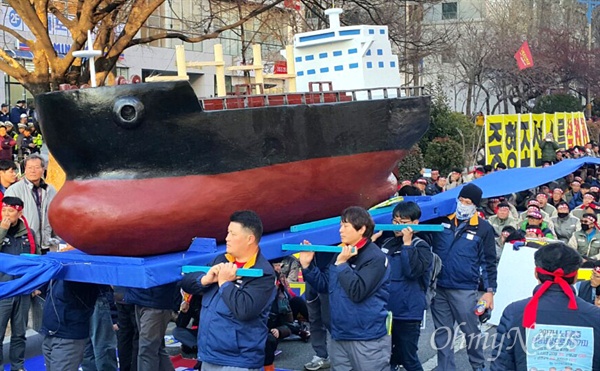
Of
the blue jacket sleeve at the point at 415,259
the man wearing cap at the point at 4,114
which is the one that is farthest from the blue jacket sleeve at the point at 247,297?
the man wearing cap at the point at 4,114

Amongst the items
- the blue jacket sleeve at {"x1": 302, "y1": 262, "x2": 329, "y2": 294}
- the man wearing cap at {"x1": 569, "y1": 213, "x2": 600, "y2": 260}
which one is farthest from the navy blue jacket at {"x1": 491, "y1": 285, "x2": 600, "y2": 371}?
the man wearing cap at {"x1": 569, "y1": 213, "x2": 600, "y2": 260}

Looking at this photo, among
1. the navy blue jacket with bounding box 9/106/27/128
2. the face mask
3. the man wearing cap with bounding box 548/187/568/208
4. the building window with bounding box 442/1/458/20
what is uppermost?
the building window with bounding box 442/1/458/20

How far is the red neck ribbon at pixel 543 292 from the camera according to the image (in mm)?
3851

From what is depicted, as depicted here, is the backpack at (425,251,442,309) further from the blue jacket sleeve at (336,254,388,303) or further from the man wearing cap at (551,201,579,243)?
the man wearing cap at (551,201,579,243)

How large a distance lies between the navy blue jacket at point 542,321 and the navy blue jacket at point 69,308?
10.1 feet

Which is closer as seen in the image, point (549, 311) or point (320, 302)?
point (549, 311)

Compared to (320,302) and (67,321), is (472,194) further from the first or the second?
(67,321)

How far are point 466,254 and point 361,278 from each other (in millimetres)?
1917

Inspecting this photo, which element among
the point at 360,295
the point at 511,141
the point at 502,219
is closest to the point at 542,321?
the point at 360,295

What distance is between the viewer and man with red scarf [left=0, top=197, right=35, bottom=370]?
688 centimetres

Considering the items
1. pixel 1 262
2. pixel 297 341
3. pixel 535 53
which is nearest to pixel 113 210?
pixel 1 262

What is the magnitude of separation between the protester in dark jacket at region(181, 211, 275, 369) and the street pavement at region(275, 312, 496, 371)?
3.05m

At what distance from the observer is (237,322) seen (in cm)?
465

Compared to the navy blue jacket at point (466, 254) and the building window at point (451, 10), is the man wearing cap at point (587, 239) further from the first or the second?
the building window at point (451, 10)
